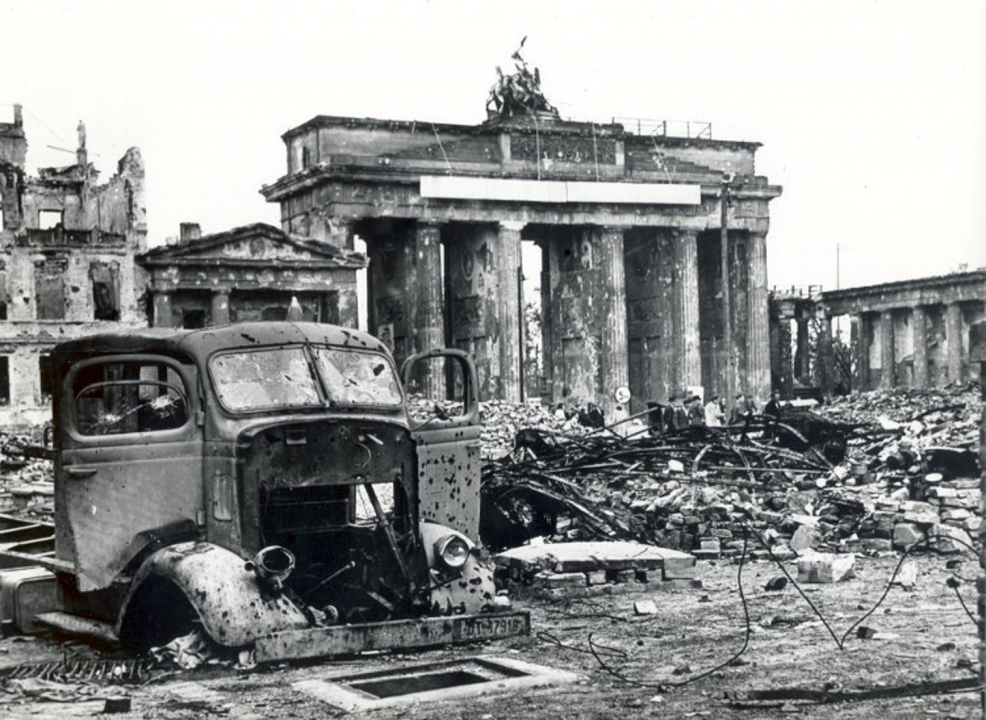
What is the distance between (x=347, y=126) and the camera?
41031mm

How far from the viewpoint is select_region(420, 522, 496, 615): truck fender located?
8406mm

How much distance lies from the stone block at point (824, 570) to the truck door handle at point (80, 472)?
21.1 ft

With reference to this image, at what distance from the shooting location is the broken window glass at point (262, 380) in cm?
839

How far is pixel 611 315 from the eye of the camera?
44812 mm

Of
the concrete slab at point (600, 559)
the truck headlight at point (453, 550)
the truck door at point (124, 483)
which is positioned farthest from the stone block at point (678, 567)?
the truck door at point (124, 483)

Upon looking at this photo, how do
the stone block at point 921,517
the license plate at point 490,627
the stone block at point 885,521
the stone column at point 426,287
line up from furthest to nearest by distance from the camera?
the stone column at point 426,287, the stone block at point 885,521, the stone block at point 921,517, the license plate at point 490,627

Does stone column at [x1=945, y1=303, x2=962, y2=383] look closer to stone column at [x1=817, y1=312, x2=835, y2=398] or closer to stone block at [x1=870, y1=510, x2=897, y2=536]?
stone column at [x1=817, y1=312, x2=835, y2=398]

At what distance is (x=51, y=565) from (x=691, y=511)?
7.81 meters

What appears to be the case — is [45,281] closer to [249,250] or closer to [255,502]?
[249,250]

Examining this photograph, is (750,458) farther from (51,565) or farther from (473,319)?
(473,319)

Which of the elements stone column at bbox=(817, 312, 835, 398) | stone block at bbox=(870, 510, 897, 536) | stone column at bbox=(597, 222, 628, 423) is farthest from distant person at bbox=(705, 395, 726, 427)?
stone column at bbox=(817, 312, 835, 398)

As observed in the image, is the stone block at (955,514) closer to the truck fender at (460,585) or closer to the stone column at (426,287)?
the truck fender at (460,585)

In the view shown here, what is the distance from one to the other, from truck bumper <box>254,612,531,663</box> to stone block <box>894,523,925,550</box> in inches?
252

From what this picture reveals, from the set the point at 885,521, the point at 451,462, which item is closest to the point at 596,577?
the point at 451,462
